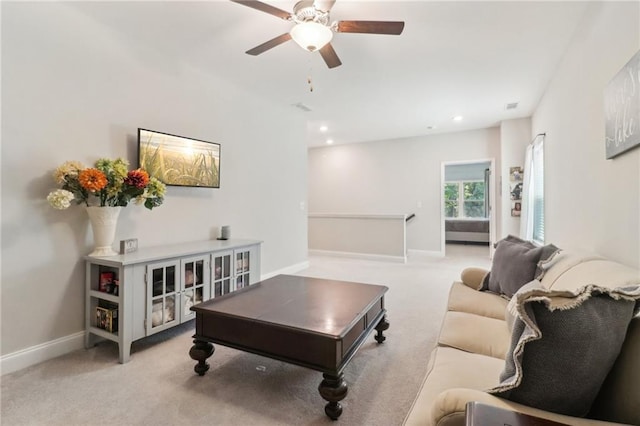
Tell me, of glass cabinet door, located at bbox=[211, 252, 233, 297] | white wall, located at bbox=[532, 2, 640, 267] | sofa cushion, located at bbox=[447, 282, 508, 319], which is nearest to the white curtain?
white wall, located at bbox=[532, 2, 640, 267]

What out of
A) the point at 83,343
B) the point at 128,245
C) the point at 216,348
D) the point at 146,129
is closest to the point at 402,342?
the point at 216,348

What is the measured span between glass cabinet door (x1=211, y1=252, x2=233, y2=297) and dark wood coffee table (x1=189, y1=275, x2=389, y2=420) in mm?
732

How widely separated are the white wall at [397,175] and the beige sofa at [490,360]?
447 centimetres

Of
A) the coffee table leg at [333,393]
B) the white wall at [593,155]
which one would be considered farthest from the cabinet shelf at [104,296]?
the white wall at [593,155]

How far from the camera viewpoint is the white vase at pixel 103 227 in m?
2.27

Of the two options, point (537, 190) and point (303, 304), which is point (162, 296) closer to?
point (303, 304)

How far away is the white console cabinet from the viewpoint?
6.97 ft

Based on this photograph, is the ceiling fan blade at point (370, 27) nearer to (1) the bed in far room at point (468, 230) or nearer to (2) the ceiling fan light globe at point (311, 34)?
(2) the ceiling fan light globe at point (311, 34)

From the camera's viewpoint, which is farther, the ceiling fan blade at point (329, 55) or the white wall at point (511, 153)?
the white wall at point (511, 153)

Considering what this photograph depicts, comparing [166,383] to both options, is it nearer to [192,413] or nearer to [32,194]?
[192,413]

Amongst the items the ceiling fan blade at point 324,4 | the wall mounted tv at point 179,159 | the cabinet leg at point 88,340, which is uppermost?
the ceiling fan blade at point 324,4

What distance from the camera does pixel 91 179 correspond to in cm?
210

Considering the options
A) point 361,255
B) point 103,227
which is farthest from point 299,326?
point 361,255

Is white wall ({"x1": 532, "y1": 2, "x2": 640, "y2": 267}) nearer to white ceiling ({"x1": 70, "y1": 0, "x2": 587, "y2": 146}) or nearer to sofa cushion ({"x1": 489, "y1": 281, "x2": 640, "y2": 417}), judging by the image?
white ceiling ({"x1": 70, "y1": 0, "x2": 587, "y2": 146})
